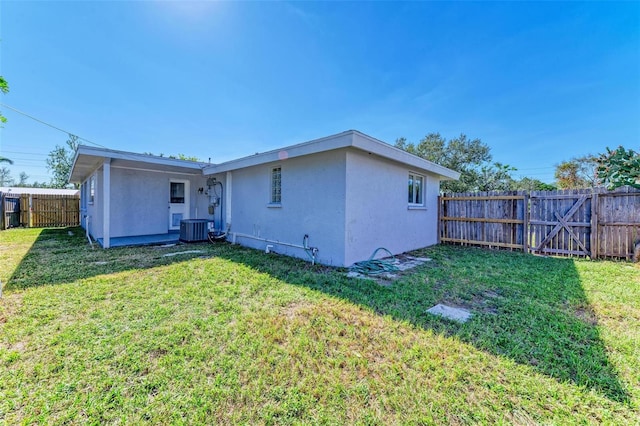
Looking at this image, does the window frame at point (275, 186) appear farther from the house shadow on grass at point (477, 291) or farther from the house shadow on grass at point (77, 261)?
the house shadow on grass at point (77, 261)

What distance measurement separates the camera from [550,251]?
288 inches

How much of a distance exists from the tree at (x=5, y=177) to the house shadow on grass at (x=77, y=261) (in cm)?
4927

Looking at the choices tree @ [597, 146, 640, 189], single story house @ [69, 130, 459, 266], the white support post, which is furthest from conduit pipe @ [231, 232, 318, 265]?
tree @ [597, 146, 640, 189]

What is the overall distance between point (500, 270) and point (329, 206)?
398cm

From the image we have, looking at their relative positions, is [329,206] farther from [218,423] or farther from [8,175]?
[8,175]

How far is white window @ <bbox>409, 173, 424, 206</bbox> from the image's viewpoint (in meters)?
7.95

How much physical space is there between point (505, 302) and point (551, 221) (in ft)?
18.1

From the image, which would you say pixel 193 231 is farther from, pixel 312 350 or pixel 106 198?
pixel 312 350

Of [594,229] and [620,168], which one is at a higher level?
[620,168]

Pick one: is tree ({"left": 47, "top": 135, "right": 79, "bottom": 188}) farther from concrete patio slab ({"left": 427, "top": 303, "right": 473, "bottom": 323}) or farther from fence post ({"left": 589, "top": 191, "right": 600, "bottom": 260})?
fence post ({"left": 589, "top": 191, "right": 600, "bottom": 260})

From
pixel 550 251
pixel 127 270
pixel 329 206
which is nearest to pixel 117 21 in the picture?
pixel 127 270

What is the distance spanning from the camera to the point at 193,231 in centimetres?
863

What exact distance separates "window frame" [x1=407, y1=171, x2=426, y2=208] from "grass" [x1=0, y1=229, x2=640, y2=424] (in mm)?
3756

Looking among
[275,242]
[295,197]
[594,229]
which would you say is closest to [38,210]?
[275,242]
